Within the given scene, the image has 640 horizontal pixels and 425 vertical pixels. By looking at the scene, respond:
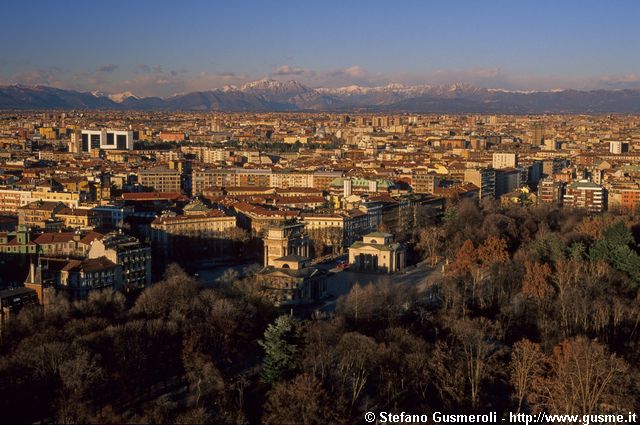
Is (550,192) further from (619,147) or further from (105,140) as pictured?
(105,140)

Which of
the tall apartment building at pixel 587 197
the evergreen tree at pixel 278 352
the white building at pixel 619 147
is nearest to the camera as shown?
the evergreen tree at pixel 278 352

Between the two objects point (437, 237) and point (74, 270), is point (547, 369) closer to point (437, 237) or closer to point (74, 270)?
point (74, 270)

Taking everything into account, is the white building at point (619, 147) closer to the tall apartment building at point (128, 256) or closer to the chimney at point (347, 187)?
the chimney at point (347, 187)

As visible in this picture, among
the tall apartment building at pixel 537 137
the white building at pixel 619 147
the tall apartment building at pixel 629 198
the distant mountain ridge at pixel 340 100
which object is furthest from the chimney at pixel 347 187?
the distant mountain ridge at pixel 340 100

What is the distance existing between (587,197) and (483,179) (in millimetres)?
5902

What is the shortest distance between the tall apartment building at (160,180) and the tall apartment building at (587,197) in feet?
44.6

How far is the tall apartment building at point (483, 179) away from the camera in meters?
33.8

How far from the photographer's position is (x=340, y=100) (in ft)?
591

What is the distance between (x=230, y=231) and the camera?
21.9 m

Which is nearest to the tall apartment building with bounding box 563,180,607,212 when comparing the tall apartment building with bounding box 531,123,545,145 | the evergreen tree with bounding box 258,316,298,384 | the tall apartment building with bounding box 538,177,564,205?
the tall apartment building with bounding box 538,177,564,205

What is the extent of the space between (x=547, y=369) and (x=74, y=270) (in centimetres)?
784

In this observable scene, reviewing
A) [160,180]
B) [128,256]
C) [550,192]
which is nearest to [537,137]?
[550,192]

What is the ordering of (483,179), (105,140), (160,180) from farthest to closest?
1. (105,140)
2. (483,179)
3. (160,180)

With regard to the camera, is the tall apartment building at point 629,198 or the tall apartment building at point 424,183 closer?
the tall apartment building at point 629,198
